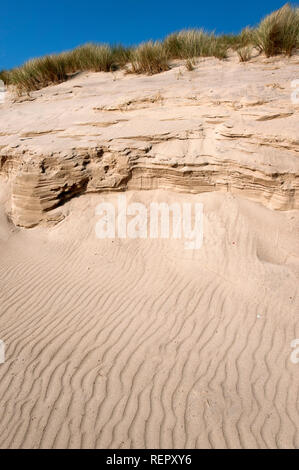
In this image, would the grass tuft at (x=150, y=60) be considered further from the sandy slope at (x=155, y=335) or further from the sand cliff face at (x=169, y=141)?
the sandy slope at (x=155, y=335)

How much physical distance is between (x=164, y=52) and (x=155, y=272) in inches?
279

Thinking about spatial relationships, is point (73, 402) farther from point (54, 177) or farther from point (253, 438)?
point (54, 177)

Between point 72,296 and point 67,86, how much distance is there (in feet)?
23.8

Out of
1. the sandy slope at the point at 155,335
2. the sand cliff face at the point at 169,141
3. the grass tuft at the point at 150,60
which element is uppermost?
the grass tuft at the point at 150,60

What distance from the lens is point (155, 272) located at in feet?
A: 15.7

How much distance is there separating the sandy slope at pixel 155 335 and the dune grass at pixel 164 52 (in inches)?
185

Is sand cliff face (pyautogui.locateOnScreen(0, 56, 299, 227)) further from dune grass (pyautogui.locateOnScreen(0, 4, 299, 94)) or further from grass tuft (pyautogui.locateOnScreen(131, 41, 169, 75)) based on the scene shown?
grass tuft (pyautogui.locateOnScreen(131, 41, 169, 75))

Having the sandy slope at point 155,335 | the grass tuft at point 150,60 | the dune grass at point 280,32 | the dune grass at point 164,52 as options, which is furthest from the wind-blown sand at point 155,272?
the grass tuft at point 150,60

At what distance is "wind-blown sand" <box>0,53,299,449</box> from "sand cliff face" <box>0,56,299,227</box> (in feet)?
0.10

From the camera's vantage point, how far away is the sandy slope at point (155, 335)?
282 centimetres

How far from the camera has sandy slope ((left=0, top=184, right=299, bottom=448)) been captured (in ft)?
9.25

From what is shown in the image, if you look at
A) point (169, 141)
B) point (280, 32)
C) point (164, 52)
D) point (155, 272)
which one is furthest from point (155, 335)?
point (164, 52)

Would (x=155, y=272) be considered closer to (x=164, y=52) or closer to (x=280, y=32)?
(x=280, y=32)

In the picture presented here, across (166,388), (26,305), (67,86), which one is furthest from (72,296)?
(67,86)
